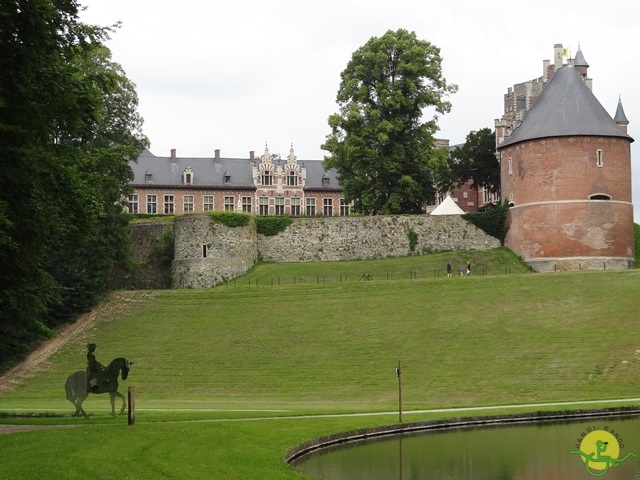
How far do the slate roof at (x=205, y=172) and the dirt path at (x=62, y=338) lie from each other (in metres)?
28.0

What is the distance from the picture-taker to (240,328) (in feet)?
150

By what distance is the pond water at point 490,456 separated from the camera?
19828mm

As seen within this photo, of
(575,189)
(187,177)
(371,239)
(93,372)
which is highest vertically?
(187,177)

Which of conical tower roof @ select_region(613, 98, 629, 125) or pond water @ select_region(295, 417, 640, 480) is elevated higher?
conical tower roof @ select_region(613, 98, 629, 125)

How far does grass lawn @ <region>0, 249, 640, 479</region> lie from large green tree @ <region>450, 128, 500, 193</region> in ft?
45.2

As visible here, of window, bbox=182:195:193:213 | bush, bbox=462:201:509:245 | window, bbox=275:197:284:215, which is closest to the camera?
bush, bbox=462:201:509:245

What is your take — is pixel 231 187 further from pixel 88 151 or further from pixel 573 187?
pixel 88 151

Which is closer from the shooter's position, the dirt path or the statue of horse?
the statue of horse

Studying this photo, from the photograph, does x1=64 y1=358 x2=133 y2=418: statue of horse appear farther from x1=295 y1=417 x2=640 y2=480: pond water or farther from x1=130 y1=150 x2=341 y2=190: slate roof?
x1=130 y1=150 x2=341 y2=190: slate roof

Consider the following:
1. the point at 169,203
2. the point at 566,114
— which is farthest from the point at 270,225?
the point at 169,203

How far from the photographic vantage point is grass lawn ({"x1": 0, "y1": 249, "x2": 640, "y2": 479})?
2186cm

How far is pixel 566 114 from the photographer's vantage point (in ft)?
189

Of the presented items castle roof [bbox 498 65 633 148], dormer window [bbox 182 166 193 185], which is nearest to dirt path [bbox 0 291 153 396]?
castle roof [bbox 498 65 633 148]

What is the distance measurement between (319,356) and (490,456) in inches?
757
